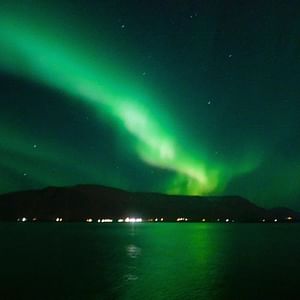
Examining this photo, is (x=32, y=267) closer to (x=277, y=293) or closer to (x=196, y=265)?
(x=196, y=265)

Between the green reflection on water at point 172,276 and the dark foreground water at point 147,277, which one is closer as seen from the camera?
the dark foreground water at point 147,277

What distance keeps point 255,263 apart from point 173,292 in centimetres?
2795

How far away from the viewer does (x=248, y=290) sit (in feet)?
146

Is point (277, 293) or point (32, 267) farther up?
point (32, 267)

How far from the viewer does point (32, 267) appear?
61.7m

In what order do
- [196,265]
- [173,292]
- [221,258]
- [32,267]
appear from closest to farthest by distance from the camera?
[173,292]
[32,267]
[196,265]
[221,258]

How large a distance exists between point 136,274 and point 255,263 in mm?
20899

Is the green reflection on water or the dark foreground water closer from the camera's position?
the dark foreground water

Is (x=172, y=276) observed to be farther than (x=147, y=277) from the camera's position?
Yes

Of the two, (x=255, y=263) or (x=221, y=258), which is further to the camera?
(x=221, y=258)

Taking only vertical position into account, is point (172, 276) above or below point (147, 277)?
above

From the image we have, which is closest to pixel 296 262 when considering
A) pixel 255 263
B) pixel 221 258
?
pixel 255 263

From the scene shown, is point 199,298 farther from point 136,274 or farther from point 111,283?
point 136,274

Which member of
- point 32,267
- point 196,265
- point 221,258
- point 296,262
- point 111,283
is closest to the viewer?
point 111,283
